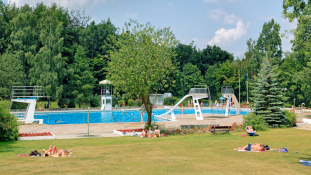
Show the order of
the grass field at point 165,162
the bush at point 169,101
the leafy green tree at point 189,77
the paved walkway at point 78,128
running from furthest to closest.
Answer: the leafy green tree at point 189,77 < the bush at point 169,101 < the paved walkway at point 78,128 < the grass field at point 165,162

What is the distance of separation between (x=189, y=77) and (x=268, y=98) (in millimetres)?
42399

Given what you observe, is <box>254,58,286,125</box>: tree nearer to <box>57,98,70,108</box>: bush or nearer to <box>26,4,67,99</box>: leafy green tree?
<box>26,4,67,99</box>: leafy green tree

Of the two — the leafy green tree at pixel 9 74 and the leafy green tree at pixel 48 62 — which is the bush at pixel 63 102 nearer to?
the leafy green tree at pixel 48 62

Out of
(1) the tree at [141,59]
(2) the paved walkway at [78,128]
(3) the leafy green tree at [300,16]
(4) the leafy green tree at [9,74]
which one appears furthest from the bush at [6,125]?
(4) the leafy green tree at [9,74]

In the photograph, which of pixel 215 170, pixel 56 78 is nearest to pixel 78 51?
pixel 56 78

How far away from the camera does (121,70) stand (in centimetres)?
2022

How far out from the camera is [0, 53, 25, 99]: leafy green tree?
42.8 meters

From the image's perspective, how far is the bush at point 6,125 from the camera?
17.1 m

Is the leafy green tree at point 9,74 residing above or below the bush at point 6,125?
above

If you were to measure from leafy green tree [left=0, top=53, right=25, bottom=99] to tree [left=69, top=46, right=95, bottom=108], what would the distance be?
9158mm

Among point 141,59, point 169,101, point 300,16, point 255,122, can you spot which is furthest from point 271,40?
point 300,16

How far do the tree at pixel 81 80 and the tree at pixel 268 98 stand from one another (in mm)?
34447

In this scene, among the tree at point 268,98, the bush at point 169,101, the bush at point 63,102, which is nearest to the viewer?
the tree at point 268,98

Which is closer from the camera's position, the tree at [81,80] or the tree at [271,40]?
the tree at [81,80]
